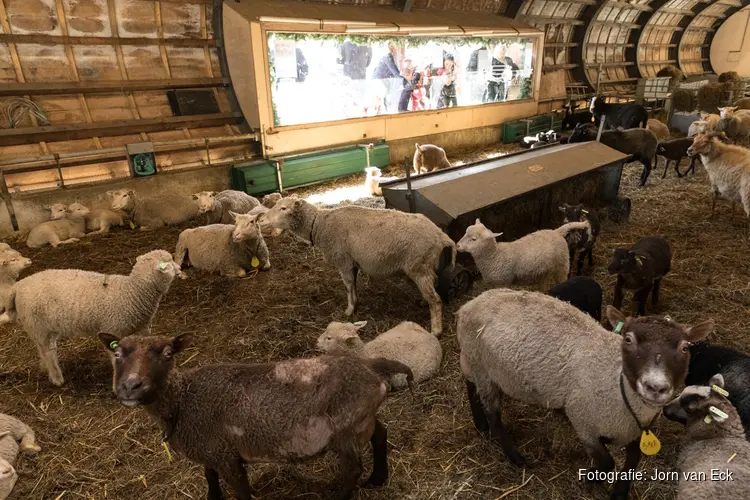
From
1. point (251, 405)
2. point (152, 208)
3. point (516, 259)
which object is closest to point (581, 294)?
point (516, 259)

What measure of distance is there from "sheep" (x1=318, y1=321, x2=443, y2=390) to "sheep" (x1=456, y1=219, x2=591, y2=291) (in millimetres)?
1190

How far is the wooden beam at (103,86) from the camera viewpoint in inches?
349

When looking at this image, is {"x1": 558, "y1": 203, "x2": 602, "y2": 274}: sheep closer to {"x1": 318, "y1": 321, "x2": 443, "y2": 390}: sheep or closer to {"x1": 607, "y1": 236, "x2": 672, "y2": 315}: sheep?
{"x1": 607, "y1": 236, "x2": 672, "y2": 315}: sheep

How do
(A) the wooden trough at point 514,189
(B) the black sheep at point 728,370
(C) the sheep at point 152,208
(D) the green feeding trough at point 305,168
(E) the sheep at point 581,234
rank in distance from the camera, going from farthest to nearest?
(D) the green feeding trough at point 305,168 < (C) the sheep at point 152,208 < (A) the wooden trough at point 514,189 < (E) the sheep at point 581,234 < (B) the black sheep at point 728,370

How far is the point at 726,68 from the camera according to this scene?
90.1 ft

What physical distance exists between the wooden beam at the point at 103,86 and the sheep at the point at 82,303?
6.58 m

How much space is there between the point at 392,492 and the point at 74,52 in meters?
10.6

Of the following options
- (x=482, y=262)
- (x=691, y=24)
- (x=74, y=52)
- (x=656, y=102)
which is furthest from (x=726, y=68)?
(x=74, y=52)

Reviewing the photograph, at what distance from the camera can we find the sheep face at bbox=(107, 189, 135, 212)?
831 cm

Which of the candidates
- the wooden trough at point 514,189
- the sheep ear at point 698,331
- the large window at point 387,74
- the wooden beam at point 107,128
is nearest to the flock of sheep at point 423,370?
the sheep ear at point 698,331

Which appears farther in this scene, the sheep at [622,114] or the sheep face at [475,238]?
the sheep at [622,114]

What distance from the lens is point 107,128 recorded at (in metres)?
9.65

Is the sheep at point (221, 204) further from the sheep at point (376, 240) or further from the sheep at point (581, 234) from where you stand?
the sheep at point (581, 234)

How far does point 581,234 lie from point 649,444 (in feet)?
11.6
